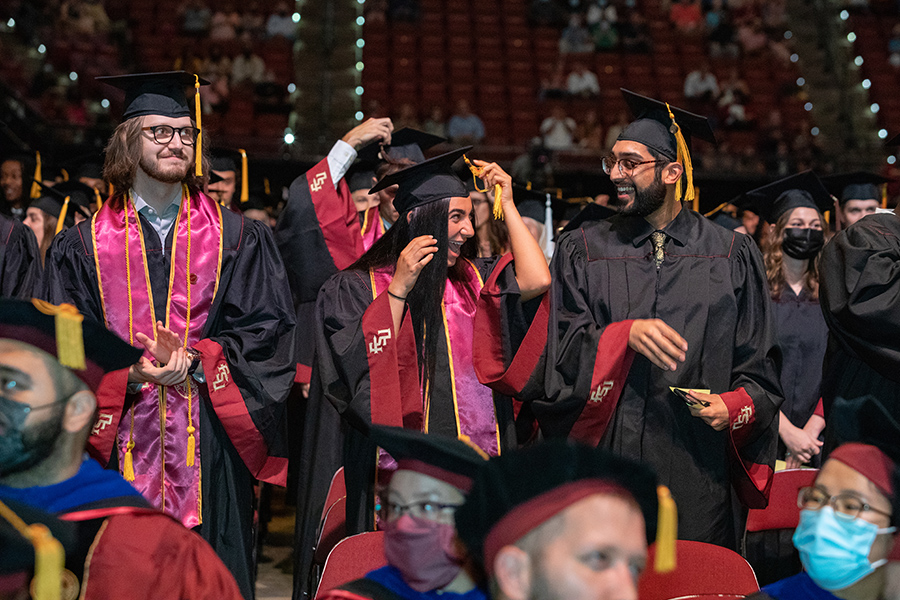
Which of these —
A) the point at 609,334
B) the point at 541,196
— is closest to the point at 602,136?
the point at 541,196

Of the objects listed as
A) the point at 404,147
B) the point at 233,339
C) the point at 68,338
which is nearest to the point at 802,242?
the point at 404,147

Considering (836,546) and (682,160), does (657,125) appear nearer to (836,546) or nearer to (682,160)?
(682,160)

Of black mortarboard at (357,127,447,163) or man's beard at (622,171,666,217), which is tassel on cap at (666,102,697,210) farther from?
black mortarboard at (357,127,447,163)

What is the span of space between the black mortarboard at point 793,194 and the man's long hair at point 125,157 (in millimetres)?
3045

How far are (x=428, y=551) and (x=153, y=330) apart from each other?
169cm

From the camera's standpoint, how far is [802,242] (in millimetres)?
5145

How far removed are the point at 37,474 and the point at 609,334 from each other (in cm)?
192

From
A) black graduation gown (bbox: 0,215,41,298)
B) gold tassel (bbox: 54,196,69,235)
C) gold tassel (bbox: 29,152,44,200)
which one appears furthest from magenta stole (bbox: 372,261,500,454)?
gold tassel (bbox: 29,152,44,200)

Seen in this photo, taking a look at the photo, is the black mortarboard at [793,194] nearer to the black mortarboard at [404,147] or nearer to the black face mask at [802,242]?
the black face mask at [802,242]

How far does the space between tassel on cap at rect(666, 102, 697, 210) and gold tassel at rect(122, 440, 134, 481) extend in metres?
2.17

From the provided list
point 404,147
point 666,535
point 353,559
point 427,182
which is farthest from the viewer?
point 404,147

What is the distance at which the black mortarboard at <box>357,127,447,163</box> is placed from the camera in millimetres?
5188

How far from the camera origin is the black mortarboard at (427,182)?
374cm

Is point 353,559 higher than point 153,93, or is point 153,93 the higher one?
point 153,93
